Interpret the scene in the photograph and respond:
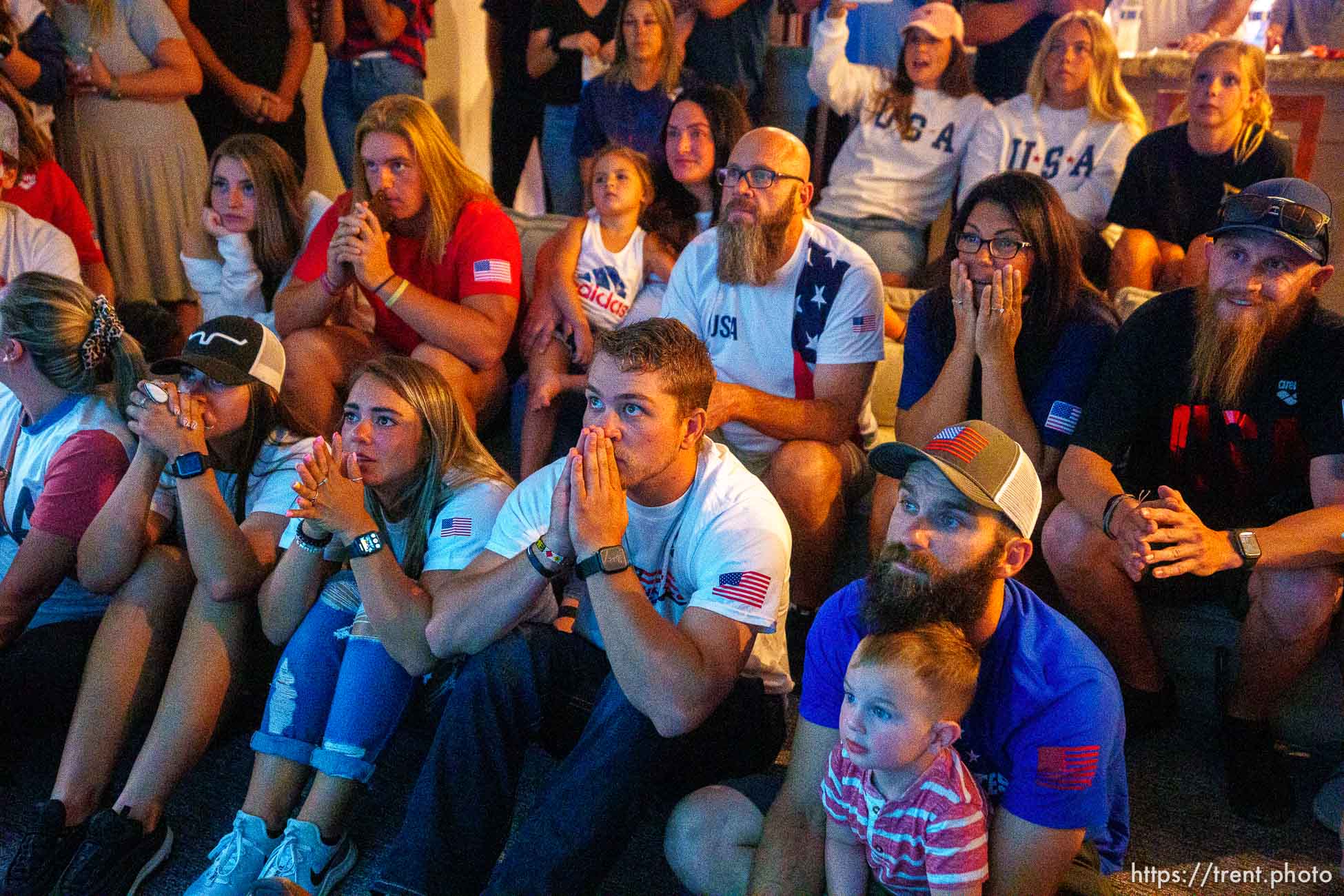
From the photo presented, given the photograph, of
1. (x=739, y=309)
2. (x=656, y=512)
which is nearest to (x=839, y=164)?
(x=739, y=309)

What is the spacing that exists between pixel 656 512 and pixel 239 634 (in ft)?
3.06

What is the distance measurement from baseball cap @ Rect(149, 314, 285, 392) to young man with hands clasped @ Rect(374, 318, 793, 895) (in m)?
0.71

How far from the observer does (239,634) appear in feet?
7.47

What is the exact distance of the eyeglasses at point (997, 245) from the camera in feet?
8.14

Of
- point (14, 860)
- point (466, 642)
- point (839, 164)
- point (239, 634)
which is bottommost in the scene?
point (14, 860)

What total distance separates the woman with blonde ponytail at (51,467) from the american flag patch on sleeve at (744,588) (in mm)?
1354

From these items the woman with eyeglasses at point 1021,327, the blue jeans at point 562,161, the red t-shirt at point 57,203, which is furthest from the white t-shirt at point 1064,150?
the red t-shirt at point 57,203

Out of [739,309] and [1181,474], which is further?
[739,309]

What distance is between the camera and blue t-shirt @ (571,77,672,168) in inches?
152

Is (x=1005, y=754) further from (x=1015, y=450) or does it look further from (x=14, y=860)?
(x=14, y=860)

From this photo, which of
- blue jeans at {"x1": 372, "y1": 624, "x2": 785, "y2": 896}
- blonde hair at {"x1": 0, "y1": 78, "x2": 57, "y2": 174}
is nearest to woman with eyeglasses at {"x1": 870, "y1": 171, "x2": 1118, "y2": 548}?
A: blue jeans at {"x1": 372, "y1": 624, "x2": 785, "y2": 896}

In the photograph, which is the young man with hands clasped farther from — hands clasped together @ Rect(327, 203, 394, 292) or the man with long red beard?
hands clasped together @ Rect(327, 203, 394, 292)

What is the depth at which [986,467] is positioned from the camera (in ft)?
5.42

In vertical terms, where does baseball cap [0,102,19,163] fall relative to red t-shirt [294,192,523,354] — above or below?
above
